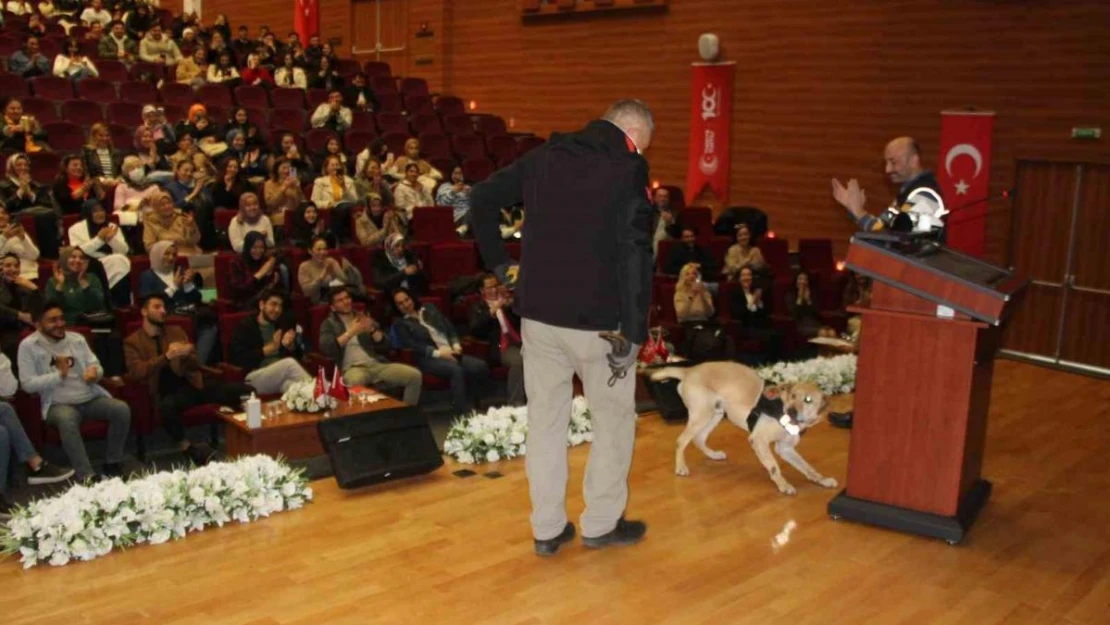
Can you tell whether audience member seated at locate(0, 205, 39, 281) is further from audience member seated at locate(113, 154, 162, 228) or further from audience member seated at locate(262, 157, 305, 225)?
audience member seated at locate(262, 157, 305, 225)

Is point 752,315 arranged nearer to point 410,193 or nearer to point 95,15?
point 410,193

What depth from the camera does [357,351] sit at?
5.71 meters

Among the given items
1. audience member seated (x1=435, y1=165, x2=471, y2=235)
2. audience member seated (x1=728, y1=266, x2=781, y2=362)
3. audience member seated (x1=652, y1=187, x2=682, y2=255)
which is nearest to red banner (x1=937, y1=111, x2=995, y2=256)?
audience member seated (x1=728, y1=266, x2=781, y2=362)

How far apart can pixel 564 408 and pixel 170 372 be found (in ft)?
9.22

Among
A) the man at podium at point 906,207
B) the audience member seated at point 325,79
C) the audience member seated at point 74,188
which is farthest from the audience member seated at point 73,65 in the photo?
the man at podium at point 906,207

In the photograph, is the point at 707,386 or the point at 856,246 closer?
the point at 856,246

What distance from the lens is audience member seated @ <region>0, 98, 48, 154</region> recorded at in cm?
741

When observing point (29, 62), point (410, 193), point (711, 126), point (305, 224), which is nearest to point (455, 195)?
point (410, 193)

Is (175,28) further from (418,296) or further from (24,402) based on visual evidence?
(24,402)

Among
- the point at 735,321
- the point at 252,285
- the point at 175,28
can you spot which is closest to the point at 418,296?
the point at 252,285

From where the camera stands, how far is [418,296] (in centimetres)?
660

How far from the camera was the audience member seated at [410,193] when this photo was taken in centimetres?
830

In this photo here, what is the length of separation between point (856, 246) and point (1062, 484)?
168 centimetres

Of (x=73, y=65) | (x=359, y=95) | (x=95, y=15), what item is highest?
(x=95, y=15)
